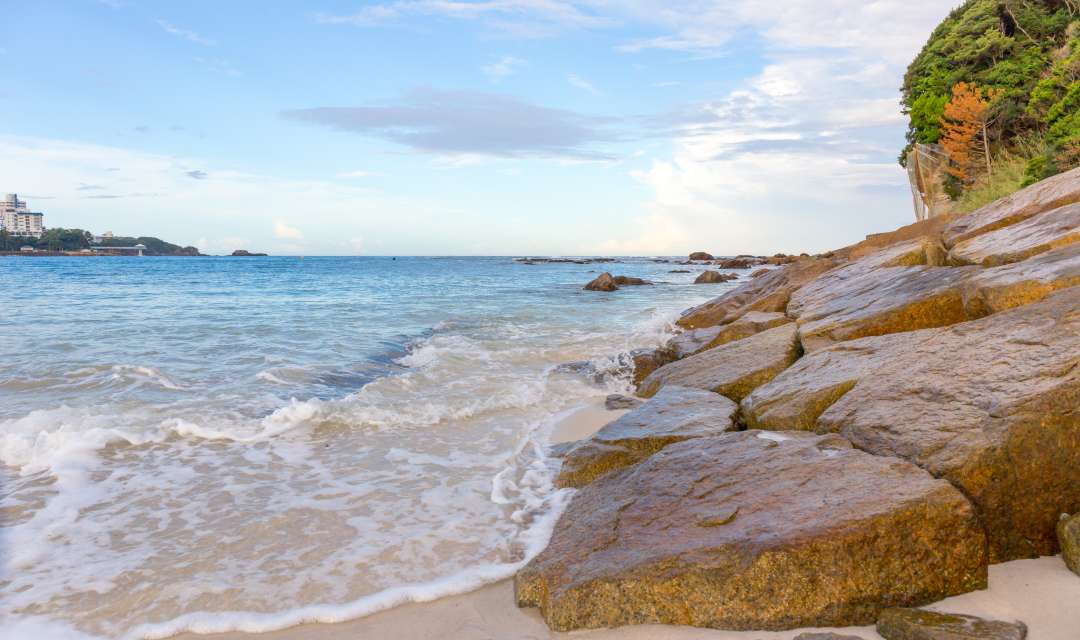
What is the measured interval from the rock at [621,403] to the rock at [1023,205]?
5564 millimetres

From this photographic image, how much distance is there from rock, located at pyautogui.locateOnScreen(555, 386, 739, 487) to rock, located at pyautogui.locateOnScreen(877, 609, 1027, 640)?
2.54 metres

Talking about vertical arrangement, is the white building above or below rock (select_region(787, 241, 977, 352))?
above

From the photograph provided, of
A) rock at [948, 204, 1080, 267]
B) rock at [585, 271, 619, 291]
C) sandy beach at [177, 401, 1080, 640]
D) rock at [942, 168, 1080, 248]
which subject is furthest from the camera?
rock at [585, 271, 619, 291]

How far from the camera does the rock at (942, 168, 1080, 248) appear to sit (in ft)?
27.9

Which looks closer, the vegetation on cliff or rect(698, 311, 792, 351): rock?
rect(698, 311, 792, 351): rock

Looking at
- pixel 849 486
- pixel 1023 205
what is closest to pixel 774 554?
pixel 849 486

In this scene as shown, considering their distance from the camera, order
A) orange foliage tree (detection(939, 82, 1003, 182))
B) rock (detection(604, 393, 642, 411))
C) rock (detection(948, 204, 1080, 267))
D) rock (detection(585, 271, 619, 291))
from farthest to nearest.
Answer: rock (detection(585, 271, 619, 291)) < orange foliage tree (detection(939, 82, 1003, 182)) < rock (detection(604, 393, 642, 411)) < rock (detection(948, 204, 1080, 267))

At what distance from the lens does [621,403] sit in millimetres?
8898

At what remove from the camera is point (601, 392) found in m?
10.2

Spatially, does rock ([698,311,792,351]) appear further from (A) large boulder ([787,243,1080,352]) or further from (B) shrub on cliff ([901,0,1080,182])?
(B) shrub on cliff ([901,0,1080,182])

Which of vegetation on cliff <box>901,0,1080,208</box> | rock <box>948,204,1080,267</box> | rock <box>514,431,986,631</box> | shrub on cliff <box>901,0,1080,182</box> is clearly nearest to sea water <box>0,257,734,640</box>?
rock <box>514,431,986,631</box>

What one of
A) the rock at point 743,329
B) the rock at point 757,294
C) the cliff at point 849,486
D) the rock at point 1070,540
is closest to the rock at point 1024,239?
the cliff at point 849,486

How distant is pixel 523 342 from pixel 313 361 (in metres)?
5.11

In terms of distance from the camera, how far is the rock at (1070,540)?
321 centimetres
